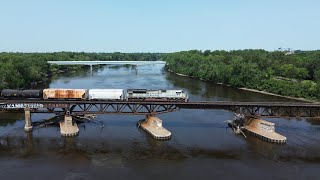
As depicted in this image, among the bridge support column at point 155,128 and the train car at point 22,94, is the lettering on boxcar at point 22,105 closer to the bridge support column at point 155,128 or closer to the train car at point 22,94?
the train car at point 22,94

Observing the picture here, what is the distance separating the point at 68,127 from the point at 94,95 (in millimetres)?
8734

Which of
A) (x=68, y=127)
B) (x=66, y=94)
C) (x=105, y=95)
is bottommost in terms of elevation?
(x=68, y=127)

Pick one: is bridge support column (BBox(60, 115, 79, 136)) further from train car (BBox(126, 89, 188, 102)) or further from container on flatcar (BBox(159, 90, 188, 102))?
container on flatcar (BBox(159, 90, 188, 102))

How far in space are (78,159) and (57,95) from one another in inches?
831

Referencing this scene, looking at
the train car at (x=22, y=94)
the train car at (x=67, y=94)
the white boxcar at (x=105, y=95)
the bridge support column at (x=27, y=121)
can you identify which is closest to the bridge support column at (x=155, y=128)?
the white boxcar at (x=105, y=95)

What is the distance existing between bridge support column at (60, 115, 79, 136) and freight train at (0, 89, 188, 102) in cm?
485

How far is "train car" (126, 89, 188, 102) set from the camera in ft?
254

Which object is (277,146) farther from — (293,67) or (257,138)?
(293,67)

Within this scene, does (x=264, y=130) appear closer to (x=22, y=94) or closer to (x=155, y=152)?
(x=155, y=152)

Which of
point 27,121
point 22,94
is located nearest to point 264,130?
point 27,121

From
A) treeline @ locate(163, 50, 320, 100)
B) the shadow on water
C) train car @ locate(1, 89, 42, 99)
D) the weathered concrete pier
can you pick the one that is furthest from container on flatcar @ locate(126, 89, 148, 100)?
treeline @ locate(163, 50, 320, 100)

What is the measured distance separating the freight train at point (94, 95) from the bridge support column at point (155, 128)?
542 centimetres

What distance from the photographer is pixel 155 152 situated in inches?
2430

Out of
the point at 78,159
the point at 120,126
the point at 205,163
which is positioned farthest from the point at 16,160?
the point at 205,163
